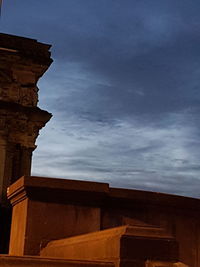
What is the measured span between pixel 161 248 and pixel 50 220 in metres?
2.86

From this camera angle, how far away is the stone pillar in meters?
27.7

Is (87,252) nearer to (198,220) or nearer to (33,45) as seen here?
(198,220)

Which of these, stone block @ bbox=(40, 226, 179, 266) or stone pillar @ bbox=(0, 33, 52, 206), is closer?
stone block @ bbox=(40, 226, 179, 266)

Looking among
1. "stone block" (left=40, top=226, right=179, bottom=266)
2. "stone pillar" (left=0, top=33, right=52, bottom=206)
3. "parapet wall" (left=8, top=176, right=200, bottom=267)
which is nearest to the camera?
"stone block" (left=40, top=226, right=179, bottom=266)

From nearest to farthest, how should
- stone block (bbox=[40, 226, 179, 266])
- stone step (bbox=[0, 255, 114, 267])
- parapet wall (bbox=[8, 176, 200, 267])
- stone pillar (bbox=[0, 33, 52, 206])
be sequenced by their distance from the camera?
Result: 1. stone step (bbox=[0, 255, 114, 267])
2. stone block (bbox=[40, 226, 179, 266])
3. parapet wall (bbox=[8, 176, 200, 267])
4. stone pillar (bbox=[0, 33, 52, 206])

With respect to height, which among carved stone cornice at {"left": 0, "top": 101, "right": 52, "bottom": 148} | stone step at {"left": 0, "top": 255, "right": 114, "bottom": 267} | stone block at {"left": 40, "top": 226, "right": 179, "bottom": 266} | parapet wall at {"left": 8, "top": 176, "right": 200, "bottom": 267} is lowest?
stone step at {"left": 0, "top": 255, "right": 114, "bottom": 267}

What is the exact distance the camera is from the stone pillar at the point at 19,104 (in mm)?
27688

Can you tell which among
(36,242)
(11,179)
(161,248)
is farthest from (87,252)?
(11,179)

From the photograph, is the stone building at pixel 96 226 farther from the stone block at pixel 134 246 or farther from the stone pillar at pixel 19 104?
the stone pillar at pixel 19 104

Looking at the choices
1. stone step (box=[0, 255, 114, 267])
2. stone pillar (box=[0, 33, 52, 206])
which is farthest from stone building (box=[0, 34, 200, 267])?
stone pillar (box=[0, 33, 52, 206])

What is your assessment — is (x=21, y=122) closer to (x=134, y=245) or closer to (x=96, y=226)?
(x=96, y=226)

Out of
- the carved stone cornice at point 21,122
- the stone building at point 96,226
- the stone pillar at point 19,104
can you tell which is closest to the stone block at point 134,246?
the stone building at point 96,226

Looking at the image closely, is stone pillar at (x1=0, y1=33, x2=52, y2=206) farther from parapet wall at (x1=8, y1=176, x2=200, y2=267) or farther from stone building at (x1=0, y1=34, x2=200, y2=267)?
parapet wall at (x1=8, y1=176, x2=200, y2=267)

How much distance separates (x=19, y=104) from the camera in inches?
1099
